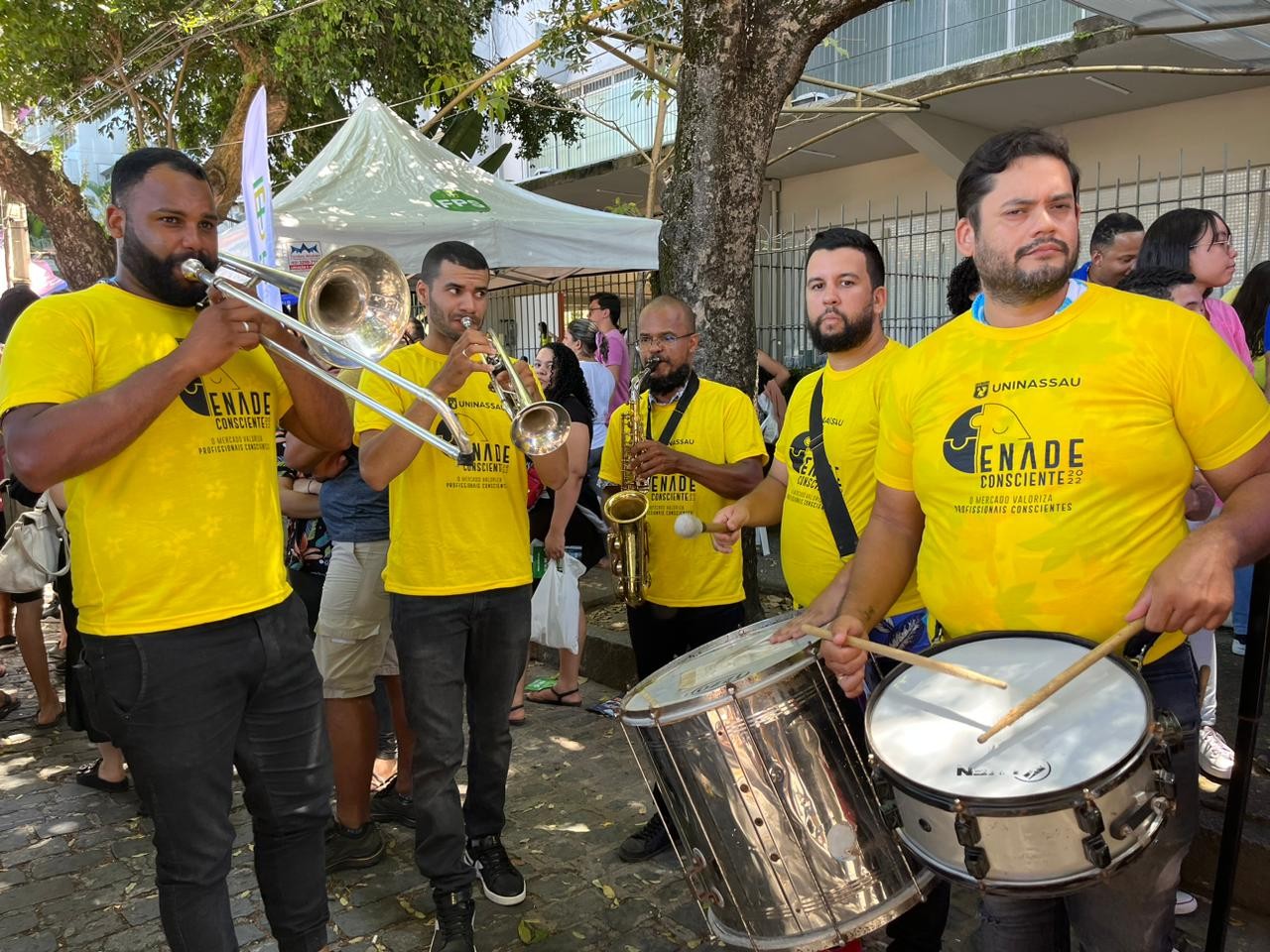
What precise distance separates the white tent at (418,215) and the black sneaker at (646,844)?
5.44 metres

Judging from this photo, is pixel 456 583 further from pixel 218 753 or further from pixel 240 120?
pixel 240 120

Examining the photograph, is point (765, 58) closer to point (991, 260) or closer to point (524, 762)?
point (991, 260)

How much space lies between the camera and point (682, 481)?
415 centimetres

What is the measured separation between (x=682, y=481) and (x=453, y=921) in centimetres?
190

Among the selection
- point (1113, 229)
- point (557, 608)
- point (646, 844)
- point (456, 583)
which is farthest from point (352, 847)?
point (1113, 229)

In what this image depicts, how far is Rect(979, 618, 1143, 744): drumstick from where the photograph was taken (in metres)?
1.87

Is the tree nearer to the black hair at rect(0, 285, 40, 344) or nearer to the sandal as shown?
the black hair at rect(0, 285, 40, 344)

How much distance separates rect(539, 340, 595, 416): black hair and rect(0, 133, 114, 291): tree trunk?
29.9ft

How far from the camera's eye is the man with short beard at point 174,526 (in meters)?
2.39

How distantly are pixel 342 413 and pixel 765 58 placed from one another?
9.78ft

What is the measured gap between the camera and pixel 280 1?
12.5 metres

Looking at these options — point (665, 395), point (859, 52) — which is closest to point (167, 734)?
point (665, 395)

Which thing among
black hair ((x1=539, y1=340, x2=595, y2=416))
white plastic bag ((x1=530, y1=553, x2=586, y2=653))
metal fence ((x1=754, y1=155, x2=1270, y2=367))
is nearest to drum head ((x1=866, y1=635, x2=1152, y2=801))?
white plastic bag ((x1=530, y1=553, x2=586, y2=653))

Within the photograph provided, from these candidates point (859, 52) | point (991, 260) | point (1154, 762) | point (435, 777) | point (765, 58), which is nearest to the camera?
point (1154, 762)
